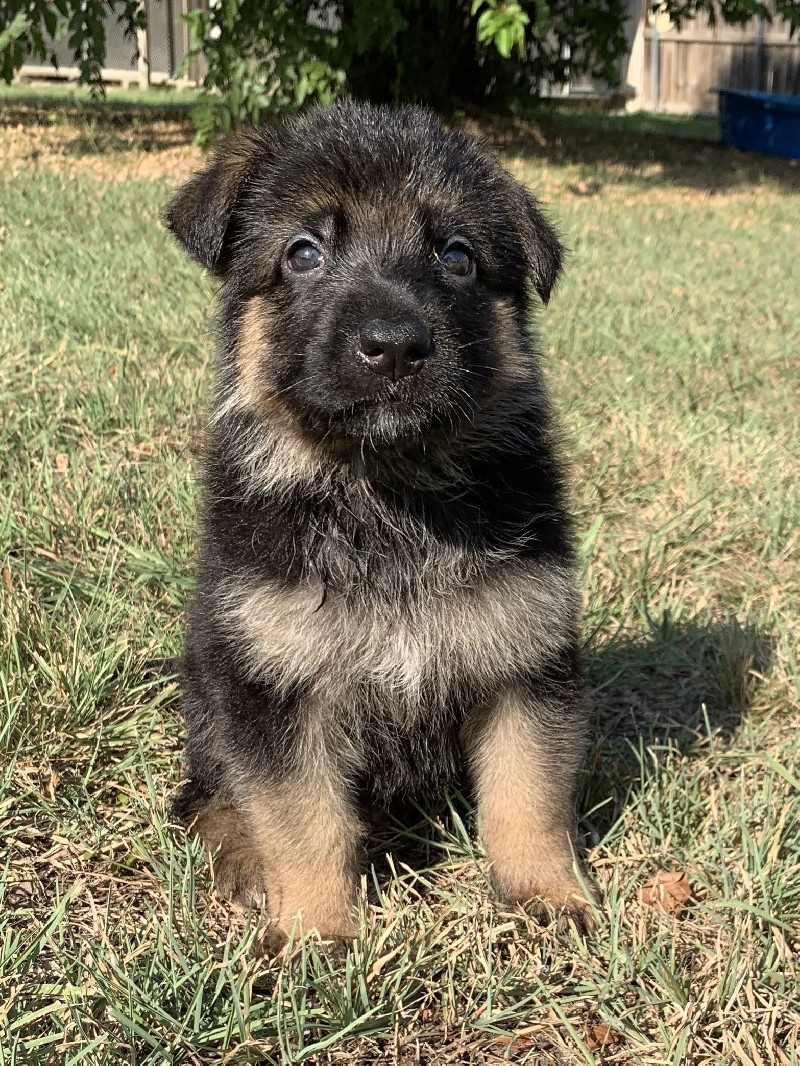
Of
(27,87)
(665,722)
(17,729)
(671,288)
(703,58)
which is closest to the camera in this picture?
(17,729)

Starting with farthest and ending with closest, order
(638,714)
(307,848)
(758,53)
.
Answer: (758,53), (638,714), (307,848)

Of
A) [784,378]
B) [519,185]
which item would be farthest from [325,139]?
[784,378]

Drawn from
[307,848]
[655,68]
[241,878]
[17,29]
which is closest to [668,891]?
[307,848]

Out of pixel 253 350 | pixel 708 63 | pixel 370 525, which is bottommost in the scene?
pixel 370 525

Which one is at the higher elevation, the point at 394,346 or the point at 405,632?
the point at 394,346

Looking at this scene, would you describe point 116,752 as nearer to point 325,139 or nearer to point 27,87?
point 325,139

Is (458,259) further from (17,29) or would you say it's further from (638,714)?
(17,29)

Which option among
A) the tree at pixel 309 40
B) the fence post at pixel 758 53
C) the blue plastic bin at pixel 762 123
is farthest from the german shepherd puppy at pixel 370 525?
the fence post at pixel 758 53
